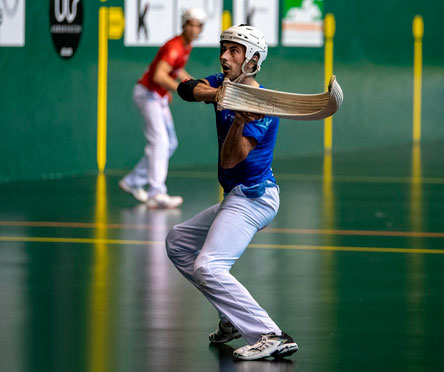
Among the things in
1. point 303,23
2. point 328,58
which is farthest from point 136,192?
point 328,58

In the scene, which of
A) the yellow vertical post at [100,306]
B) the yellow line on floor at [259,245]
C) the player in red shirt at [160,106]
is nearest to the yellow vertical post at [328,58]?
the player in red shirt at [160,106]

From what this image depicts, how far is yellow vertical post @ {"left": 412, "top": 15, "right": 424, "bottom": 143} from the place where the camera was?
20.9 metres

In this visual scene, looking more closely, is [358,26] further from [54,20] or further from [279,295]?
[279,295]

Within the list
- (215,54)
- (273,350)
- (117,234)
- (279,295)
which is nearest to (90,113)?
(215,54)

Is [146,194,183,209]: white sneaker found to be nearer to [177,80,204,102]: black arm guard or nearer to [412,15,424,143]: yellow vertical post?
[177,80,204,102]: black arm guard

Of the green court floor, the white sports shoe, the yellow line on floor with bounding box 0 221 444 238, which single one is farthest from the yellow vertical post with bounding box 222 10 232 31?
the white sports shoe

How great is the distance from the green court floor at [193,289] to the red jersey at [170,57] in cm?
121

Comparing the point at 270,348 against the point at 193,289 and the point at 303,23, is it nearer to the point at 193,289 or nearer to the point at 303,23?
the point at 193,289

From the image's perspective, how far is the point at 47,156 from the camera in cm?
1362

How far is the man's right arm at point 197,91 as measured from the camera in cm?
515

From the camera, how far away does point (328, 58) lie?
1844cm

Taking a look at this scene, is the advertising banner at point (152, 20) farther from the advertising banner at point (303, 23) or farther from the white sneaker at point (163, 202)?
the white sneaker at point (163, 202)

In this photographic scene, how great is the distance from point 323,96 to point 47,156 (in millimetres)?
8964

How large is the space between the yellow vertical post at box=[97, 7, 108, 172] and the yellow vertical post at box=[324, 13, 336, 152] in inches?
196
